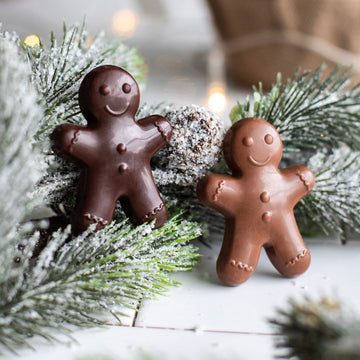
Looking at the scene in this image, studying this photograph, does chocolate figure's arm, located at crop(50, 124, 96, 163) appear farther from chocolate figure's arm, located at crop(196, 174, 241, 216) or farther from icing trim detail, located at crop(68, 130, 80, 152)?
chocolate figure's arm, located at crop(196, 174, 241, 216)

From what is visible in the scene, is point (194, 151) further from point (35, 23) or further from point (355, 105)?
point (35, 23)

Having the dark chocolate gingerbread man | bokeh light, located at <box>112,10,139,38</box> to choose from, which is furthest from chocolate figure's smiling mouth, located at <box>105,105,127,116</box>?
bokeh light, located at <box>112,10,139,38</box>

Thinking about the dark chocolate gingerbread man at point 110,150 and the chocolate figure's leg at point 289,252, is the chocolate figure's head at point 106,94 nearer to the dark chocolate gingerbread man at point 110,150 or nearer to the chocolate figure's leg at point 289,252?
the dark chocolate gingerbread man at point 110,150

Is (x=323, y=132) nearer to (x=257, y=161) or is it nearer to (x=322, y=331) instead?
(x=257, y=161)

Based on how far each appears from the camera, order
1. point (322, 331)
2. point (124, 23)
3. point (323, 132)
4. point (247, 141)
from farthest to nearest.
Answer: point (124, 23) → point (323, 132) → point (247, 141) → point (322, 331)

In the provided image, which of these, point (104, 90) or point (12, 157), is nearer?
point (12, 157)

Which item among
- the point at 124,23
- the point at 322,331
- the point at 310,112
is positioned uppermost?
the point at 124,23

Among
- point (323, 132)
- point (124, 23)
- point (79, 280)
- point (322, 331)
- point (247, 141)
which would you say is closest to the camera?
point (322, 331)

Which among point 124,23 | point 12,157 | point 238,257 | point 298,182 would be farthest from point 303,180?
point 124,23
